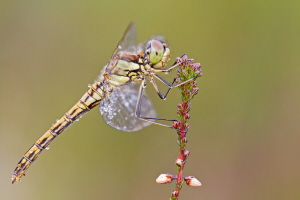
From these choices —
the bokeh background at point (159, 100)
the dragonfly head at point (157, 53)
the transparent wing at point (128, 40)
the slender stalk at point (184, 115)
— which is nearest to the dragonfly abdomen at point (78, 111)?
the transparent wing at point (128, 40)

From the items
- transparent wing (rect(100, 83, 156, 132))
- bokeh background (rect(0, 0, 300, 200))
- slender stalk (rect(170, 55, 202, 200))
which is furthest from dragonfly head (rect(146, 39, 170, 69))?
bokeh background (rect(0, 0, 300, 200))

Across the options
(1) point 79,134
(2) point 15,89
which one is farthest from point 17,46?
(1) point 79,134

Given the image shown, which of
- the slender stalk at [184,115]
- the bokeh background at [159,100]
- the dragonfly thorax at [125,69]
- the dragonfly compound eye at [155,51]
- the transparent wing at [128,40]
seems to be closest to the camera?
the slender stalk at [184,115]

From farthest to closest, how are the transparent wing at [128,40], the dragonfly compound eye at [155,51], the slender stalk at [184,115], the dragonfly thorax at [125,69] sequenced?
the transparent wing at [128,40], the dragonfly thorax at [125,69], the dragonfly compound eye at [155,51], the slender stalk at [184,115]

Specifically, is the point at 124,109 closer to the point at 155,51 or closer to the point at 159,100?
the point at 155,51

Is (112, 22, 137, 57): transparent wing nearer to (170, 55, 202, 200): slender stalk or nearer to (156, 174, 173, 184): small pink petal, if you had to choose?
(170, 55, 202, 200): slender stalk

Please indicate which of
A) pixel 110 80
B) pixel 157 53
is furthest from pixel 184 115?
pixel 110 80

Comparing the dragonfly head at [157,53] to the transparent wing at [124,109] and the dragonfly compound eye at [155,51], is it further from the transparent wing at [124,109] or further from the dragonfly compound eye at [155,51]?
the transparent wing at [124,109]
